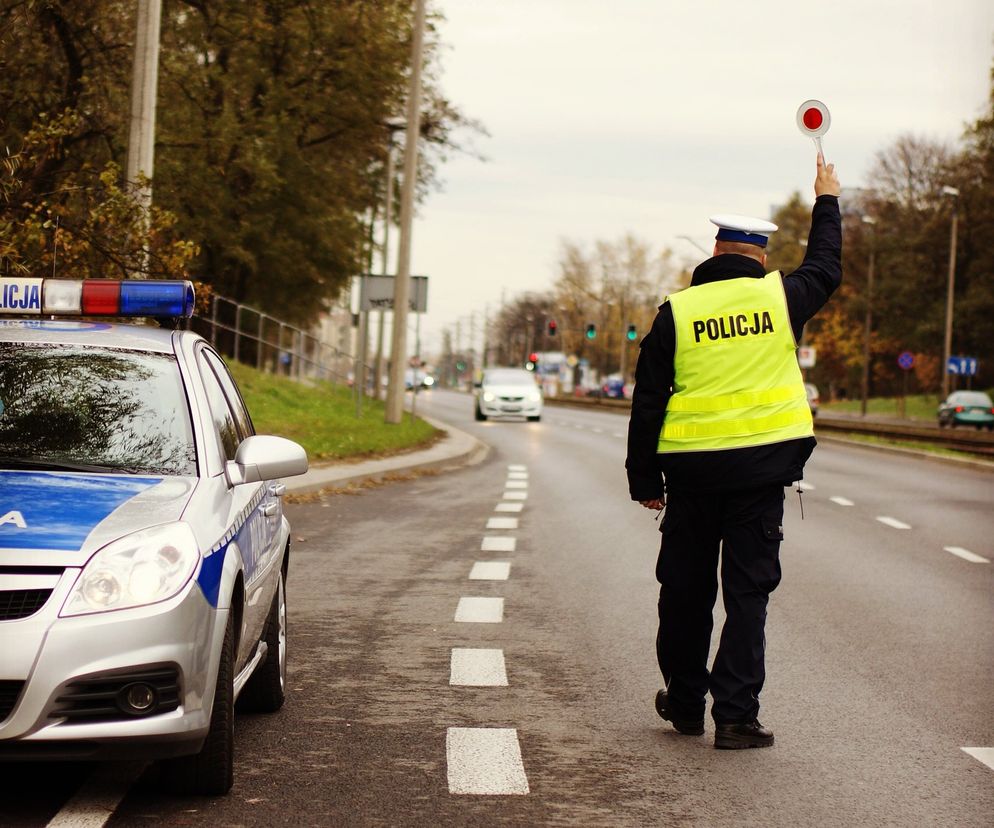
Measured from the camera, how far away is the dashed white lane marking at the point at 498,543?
13.5 metres

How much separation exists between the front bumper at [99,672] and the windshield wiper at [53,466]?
0.75 meters

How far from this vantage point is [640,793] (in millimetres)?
5430

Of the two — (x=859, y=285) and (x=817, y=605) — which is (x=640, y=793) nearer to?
(x=817, y=605)

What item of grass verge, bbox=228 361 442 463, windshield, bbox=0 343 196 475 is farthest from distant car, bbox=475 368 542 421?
windshield, bbox=0 343 196 475

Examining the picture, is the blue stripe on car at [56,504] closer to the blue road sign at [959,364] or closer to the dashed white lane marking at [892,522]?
the dashed white lane marking at [892,522]

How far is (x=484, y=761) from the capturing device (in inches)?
230

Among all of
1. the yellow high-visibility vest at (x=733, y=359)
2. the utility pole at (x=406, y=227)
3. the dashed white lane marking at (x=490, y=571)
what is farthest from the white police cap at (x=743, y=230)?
the utility pole at (x=406, y=227)

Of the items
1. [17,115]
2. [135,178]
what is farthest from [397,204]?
[135,178]

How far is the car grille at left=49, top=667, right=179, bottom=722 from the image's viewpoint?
461 centimetres

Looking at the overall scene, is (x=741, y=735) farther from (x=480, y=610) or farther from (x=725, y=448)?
(x=480, y=610)

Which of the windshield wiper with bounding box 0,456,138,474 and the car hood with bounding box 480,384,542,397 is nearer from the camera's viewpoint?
the windshield wiper with bounding box 0,456,138,474

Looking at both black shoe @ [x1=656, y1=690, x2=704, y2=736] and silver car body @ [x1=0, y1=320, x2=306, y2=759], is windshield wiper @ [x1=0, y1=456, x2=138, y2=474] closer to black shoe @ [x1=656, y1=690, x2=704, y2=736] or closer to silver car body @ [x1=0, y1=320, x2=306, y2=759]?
silver car body @ [x1=0, y1=320, x2=306, y2=759]

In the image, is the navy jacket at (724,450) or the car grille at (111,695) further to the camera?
the navy jacket at (724,450)

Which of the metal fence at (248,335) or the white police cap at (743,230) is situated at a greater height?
the white police cap at (743,230)
